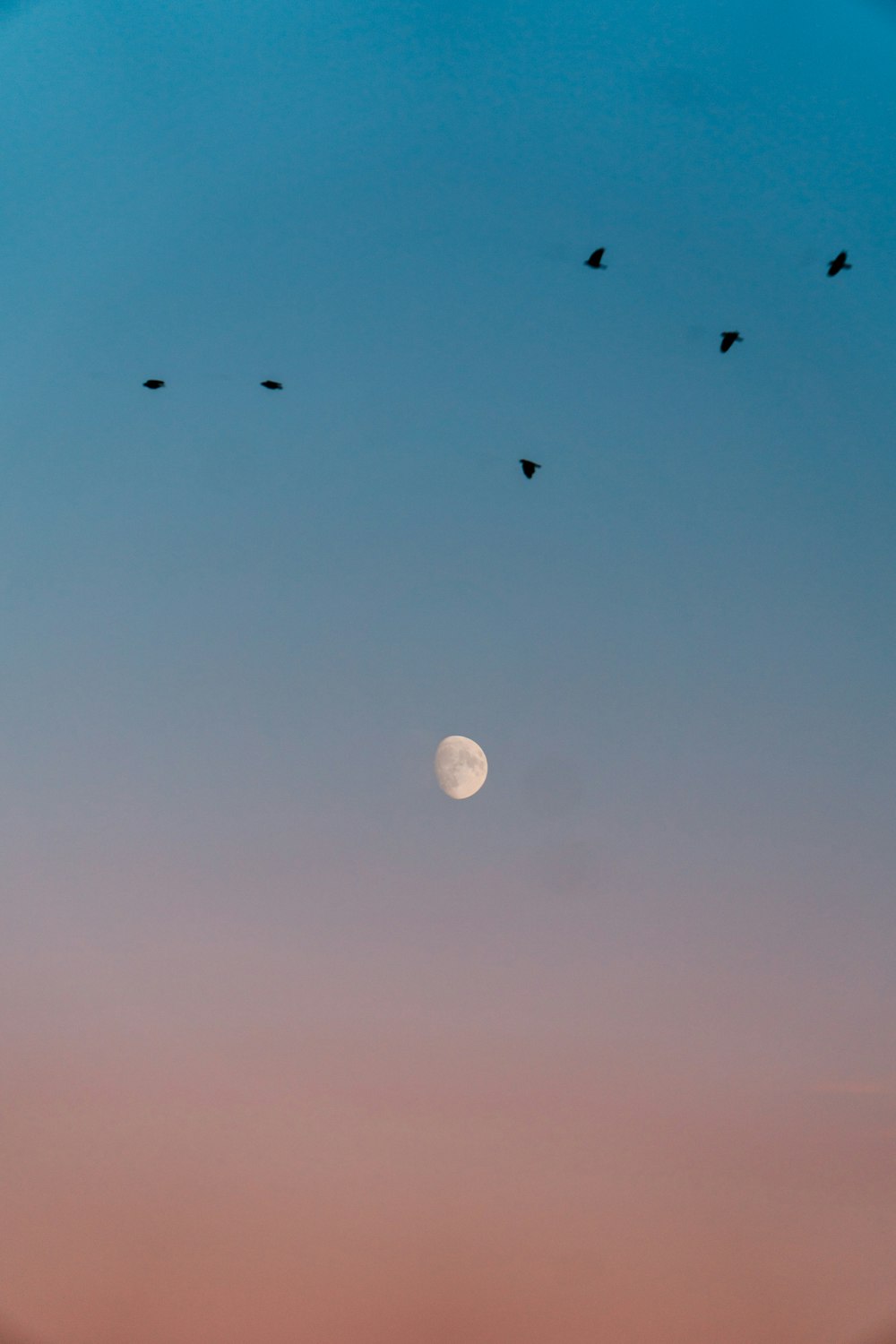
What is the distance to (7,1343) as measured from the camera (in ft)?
33.3

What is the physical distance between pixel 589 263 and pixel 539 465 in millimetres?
2038

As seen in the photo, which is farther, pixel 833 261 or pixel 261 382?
pixel 261 382

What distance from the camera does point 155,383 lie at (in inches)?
360

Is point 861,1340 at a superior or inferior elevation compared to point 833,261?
inferior

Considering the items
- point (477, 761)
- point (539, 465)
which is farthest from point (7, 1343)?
point (539, 465)

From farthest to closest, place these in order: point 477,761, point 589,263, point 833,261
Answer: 1. point 477,761
2. point 589,263
3. point 833,261

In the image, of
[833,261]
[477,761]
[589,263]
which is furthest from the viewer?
[477,761]

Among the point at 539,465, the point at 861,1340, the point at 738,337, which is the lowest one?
the point at 861,1340

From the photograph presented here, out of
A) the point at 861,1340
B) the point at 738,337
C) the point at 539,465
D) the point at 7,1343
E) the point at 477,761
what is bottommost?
the point at 7,1343

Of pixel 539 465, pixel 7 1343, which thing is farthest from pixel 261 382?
pixel 7 1343

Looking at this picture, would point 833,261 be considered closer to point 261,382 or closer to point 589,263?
point 589,263

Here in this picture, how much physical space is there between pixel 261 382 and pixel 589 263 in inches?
141

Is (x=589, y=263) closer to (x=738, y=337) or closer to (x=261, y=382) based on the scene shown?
(x=738, y=337)

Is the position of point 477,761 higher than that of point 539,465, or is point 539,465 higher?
point 539,465
